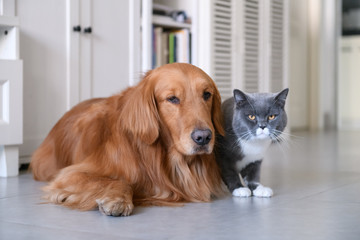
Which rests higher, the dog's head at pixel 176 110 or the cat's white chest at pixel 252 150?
the dog's head at pixel 176 110

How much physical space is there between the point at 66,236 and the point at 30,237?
10 cm

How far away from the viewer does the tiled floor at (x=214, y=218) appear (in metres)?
1.53

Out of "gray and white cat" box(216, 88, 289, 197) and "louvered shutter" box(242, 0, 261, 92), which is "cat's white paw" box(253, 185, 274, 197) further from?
"louvered shutter" box(242, 0, 261, 92)

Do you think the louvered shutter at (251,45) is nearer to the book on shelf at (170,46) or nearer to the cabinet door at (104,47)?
the book on shelf at (170,46)

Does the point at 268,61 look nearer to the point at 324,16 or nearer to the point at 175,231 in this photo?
the point at 324,16

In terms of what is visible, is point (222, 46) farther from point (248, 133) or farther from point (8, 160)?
point (248, 133)

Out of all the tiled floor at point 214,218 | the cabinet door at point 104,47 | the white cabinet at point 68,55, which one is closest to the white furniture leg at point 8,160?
the tiled floor at point 214,218

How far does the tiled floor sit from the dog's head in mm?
248

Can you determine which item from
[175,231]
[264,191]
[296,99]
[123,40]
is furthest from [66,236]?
[296,99]

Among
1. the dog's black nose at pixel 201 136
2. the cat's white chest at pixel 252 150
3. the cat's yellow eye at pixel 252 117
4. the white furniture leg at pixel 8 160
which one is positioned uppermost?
the cat's yellow eye at pixel 252 117

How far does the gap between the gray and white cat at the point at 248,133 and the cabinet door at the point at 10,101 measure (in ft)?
3.61

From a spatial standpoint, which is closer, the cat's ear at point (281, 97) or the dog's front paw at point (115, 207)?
the dog's front paw at point (115, 207)

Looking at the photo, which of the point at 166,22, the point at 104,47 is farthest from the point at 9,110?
the point at 166,22

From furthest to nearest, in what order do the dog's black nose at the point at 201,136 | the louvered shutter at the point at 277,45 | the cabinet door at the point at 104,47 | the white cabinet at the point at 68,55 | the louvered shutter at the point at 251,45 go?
the louvered shutter at the point at 277,45 < the louvered shutter at the point at 251,45 < the cabinet door at the point at 104,47 < the white cabinet at the point at 68,55 < the dog's black nose at the point at 201,136
